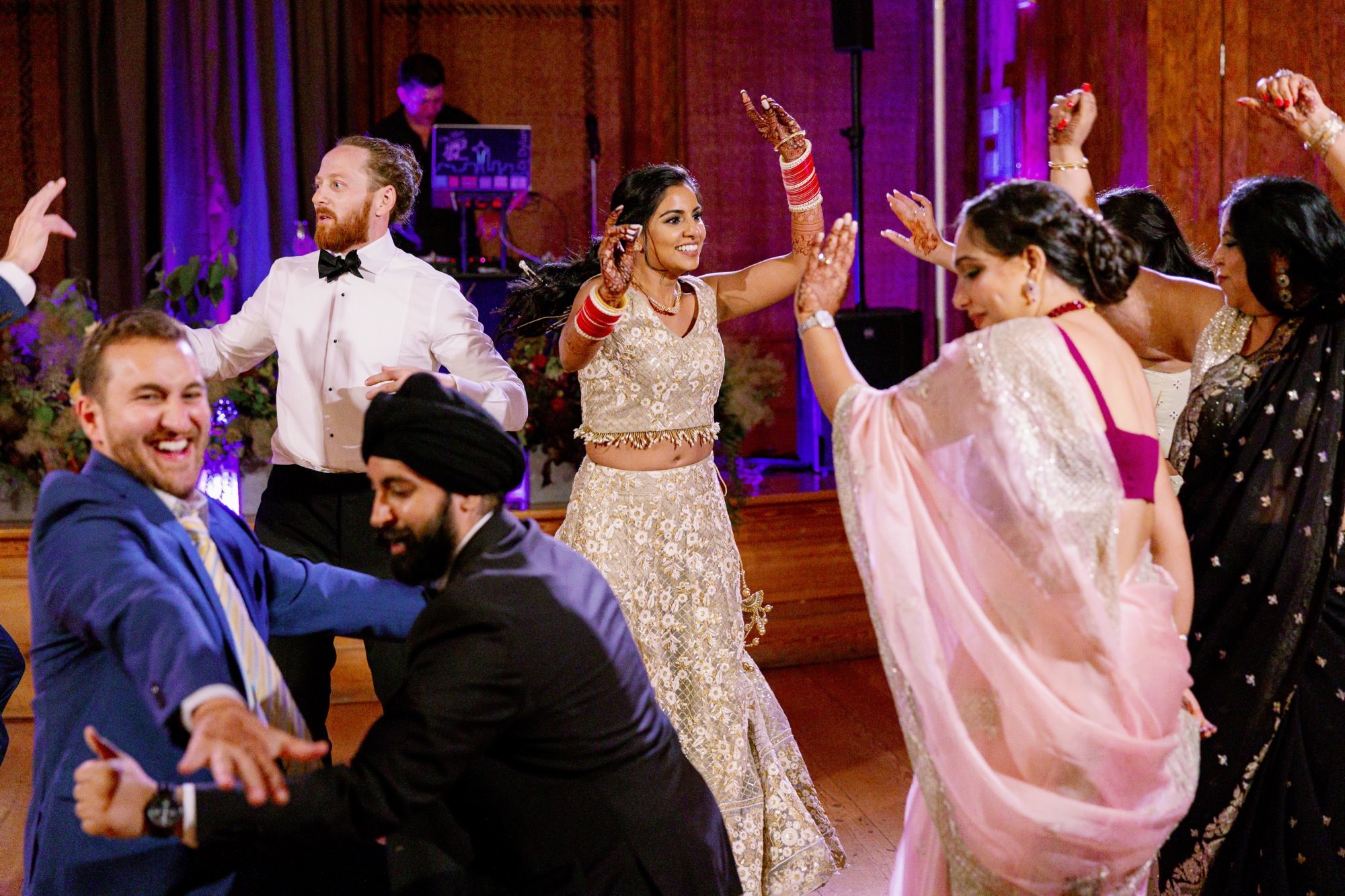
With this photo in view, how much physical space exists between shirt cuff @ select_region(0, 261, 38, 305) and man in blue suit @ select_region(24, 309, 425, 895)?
40.1 inches

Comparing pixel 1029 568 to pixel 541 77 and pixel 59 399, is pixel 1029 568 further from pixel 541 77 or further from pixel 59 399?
pixel 541 77

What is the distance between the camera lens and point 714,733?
3.30 meters

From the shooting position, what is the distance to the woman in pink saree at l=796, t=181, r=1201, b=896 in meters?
2.12

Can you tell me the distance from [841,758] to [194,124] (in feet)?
15.7

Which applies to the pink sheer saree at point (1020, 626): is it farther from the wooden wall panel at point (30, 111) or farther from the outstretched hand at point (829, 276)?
the wooden wall panel at point (30, 111)

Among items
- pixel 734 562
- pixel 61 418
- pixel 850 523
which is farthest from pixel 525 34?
pixel 850 523

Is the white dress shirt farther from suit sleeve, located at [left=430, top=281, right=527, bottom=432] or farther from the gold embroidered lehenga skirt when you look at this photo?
the gold embroidered lehenga skirt

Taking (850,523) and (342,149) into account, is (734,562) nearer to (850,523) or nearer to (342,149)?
(850,523)

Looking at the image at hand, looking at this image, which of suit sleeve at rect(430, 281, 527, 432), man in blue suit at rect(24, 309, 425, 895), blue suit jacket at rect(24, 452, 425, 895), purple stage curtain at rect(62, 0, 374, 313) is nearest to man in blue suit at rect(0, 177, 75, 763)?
suit sleeve at rect(430, 281, 527, 432)

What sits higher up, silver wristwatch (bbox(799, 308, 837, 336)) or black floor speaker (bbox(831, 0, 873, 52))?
black floor speaker (bbox(831, 0, 873, 52))

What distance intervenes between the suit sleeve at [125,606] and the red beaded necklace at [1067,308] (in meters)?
1.39

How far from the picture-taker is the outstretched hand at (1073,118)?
9.91 feet

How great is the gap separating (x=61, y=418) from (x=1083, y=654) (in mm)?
3749

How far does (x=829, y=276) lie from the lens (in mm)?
2434
